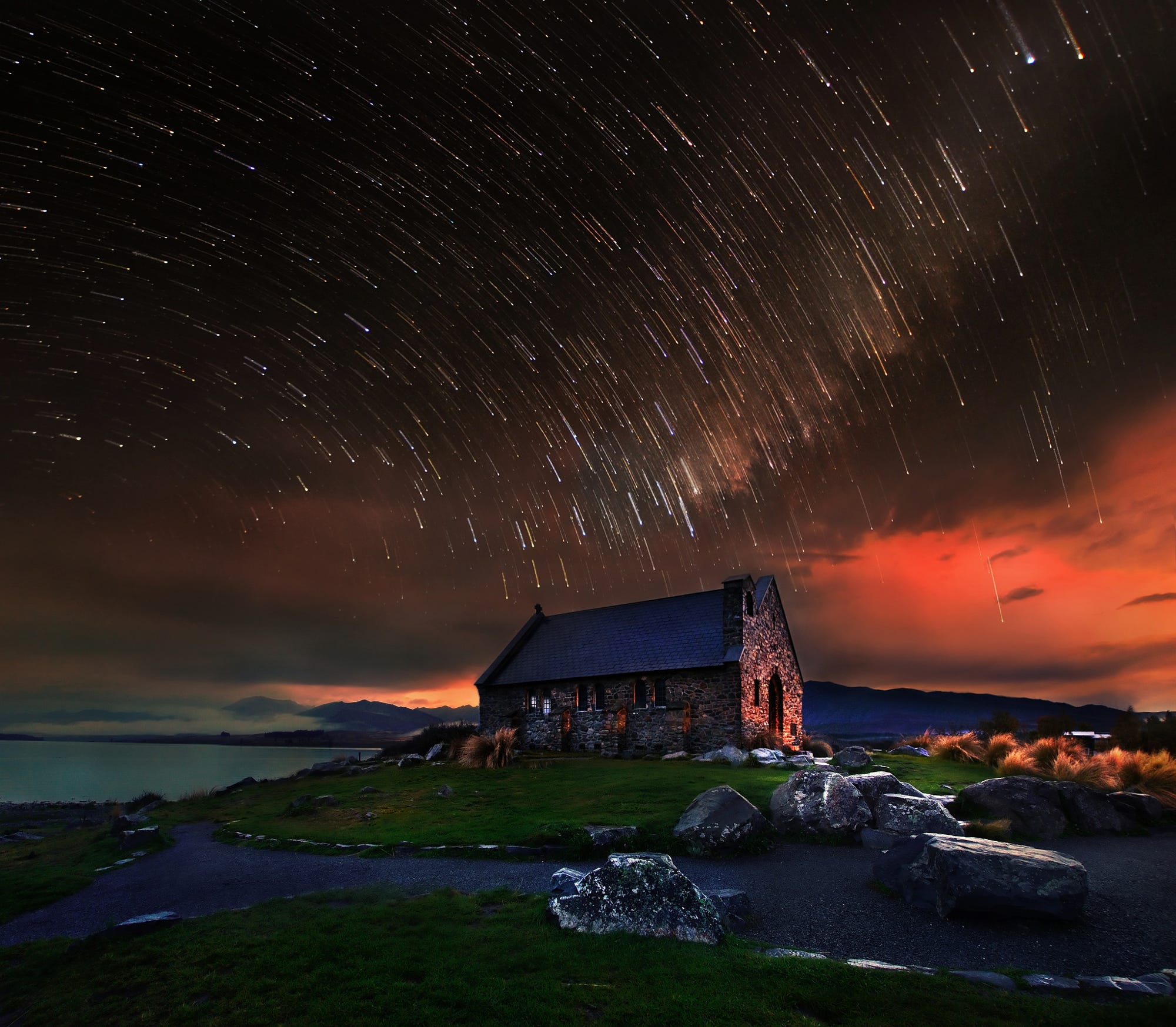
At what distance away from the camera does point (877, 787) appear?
15.7m

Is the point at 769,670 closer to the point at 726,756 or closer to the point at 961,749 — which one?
the point at 726,756

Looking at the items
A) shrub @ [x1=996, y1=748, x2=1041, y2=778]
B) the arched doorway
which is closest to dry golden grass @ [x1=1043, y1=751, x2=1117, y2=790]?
shrub @ [x1=996, y1=748, x2=1041, y2=778]

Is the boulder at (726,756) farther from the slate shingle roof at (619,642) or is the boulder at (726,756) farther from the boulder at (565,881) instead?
the boulder at (565,881)

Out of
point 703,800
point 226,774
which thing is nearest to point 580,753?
point 703,800

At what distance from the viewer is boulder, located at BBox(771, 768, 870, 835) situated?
14.8m

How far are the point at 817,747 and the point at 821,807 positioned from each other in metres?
19.9

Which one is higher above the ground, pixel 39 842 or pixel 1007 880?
pixel 1007 880

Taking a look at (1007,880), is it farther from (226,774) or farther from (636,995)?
(226,774)

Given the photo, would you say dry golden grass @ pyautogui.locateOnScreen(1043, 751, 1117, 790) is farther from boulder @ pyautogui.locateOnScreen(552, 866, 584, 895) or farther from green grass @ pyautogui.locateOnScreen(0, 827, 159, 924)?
green grass @ pyautogui.locateOnScreen(0, 827, 159, 924)

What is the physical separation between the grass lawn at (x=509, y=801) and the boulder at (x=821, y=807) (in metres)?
1.54

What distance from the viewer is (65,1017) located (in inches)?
273

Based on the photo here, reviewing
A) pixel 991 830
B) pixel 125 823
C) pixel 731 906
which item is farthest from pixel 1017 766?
pixel 125 823

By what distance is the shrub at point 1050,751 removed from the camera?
22.0 metres

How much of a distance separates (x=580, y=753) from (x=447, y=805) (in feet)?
65.7
